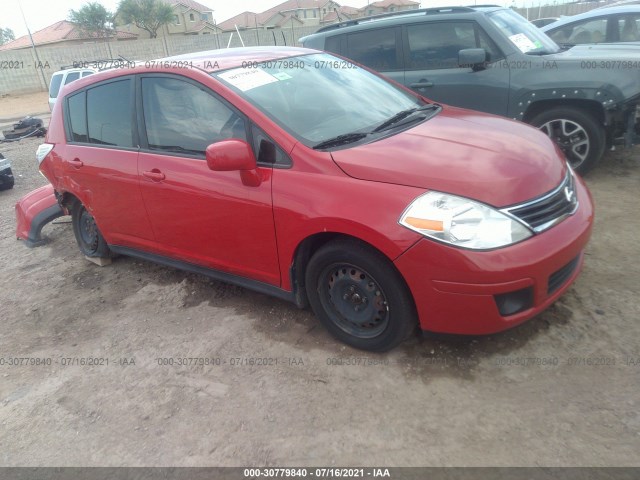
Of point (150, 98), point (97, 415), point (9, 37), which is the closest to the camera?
point (97, 415)

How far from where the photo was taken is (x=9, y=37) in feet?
374

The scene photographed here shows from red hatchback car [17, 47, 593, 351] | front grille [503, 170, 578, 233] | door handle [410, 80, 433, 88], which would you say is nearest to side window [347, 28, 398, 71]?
door handle [410, 80, 433, 88]

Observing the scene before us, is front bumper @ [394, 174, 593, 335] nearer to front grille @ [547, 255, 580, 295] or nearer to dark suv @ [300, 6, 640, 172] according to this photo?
front grille @ [547, 255, 580, 295]

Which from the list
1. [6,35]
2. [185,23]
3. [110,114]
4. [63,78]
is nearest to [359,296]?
[110,114]

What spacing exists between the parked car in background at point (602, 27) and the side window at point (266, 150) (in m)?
6.02

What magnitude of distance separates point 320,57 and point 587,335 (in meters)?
2.71

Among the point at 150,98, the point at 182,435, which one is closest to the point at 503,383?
the point at 182,435

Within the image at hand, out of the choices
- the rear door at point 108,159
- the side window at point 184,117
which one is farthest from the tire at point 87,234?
the side window at point 184,117

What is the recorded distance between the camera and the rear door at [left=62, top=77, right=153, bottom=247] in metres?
3.80

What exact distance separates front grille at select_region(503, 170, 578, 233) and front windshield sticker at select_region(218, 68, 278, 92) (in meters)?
1.77

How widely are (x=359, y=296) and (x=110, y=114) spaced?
2.54 metres

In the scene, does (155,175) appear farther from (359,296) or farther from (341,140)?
(359,296)

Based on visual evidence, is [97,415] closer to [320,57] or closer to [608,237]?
[320,57]

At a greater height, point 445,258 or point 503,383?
point 445,258
